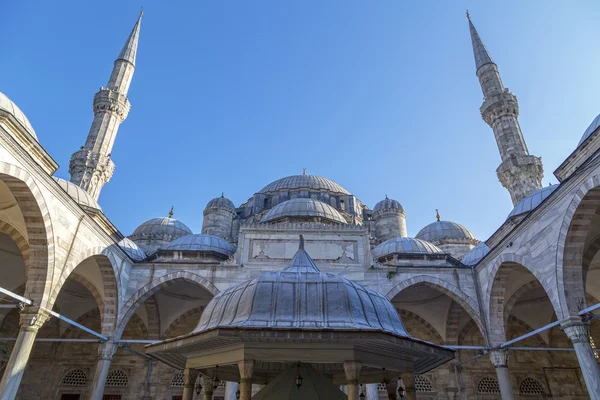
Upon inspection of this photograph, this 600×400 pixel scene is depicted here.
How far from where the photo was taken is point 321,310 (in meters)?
3.94

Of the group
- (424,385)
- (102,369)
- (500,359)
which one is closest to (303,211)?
(424,385)

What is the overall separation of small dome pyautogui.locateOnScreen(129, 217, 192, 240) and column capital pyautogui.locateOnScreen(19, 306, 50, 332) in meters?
12.0

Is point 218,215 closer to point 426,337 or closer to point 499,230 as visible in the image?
point 426,337

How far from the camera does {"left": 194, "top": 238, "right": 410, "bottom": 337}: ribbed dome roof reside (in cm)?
378

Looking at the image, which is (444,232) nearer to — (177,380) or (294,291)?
(177,380)

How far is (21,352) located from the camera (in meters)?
7.75

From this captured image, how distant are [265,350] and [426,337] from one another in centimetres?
1262

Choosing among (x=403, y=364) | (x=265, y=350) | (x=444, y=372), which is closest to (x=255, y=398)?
(x=265, y=350)

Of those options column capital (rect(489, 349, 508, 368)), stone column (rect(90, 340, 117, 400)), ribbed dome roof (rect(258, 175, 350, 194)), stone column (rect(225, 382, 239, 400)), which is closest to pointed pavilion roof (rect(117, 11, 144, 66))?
ribbed dome roof (rect(258, 175, 350, 194))

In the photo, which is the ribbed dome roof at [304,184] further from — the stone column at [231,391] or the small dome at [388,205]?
the stone column at [231,391]

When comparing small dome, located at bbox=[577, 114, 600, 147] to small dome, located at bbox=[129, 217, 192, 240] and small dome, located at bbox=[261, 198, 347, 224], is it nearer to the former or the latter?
small dome, located at bbox=[261, 198, 347, 224]

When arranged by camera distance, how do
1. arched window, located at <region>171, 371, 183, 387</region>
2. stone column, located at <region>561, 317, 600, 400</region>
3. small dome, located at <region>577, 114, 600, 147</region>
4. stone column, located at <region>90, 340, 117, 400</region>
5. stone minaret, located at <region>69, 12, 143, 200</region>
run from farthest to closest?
stone minaret, located at <region>69, 12, 143, 200</region>
arched window, located at <region>171, 371, 183, 387</region>
small dome, located at <region>577, 114, 600, 147</region>
stone column, located at <region>90, 340, 117, 400</region>
stone column, located at <region>561, 317, 600, 400</region>

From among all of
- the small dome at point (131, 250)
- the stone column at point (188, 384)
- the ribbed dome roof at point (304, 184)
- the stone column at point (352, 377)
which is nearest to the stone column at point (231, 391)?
the stone column at point (188, 384)

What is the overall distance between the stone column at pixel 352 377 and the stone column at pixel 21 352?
7034 mm
